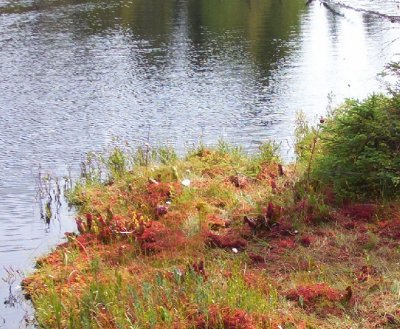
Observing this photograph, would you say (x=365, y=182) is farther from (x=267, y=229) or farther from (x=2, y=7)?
(x=2, y=7)

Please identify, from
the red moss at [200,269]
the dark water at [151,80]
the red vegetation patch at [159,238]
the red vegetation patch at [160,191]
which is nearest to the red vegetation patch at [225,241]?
the red vegetation patch at [159,238]

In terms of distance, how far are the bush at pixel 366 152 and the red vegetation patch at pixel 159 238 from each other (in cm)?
268

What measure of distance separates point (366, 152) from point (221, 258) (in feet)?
9.73

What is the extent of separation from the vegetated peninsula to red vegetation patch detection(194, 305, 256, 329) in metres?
0.01

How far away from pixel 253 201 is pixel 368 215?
74.4 inches

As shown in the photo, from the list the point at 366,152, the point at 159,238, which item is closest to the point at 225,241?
the point at 159,238

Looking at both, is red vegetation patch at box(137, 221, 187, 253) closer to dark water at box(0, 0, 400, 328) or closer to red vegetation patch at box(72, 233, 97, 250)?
red vegetation patch at box(72, 233, 97, 250)

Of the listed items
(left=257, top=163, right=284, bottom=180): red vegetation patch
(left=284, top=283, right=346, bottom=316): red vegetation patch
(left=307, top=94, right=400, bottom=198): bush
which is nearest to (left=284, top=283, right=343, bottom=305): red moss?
(left=284, top=283, right=346, bottom=316): red vegetation patch

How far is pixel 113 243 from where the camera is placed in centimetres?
1045

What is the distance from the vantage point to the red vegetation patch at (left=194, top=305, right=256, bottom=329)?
7.14m

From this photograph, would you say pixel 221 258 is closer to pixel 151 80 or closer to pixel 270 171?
pixel 270 171

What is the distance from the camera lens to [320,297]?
7832 mm

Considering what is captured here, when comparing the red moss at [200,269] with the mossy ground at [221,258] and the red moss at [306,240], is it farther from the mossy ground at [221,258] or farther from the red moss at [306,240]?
the red moss at [306,240]

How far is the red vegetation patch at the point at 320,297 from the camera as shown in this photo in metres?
7.66
